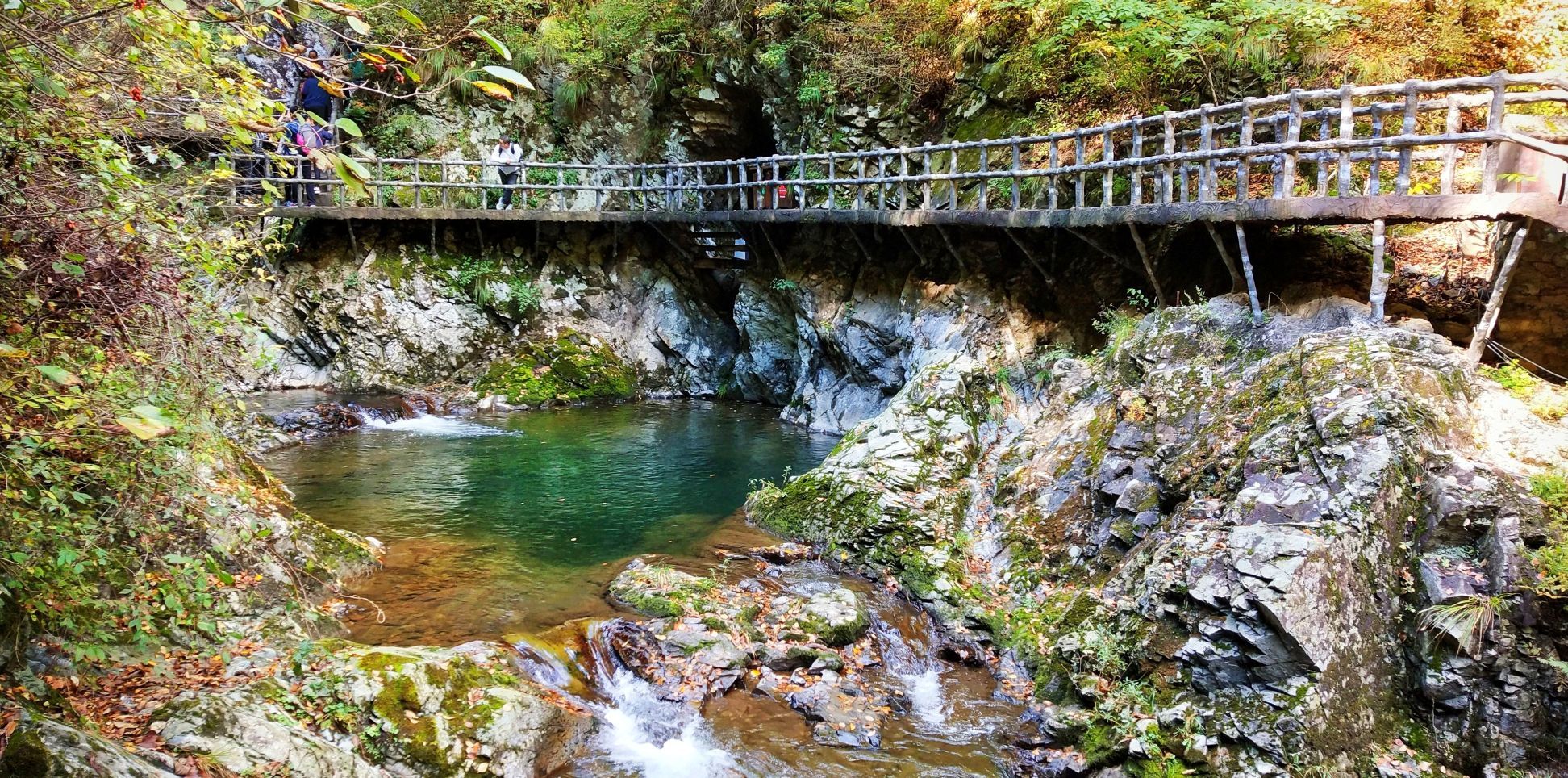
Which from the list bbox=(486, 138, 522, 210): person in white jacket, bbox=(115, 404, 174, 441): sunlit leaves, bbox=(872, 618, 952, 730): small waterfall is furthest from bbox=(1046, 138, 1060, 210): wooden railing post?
bbox=(486, 138, 522, 210): person in white jacket

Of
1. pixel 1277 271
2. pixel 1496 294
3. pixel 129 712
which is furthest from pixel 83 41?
pixel 1277 271

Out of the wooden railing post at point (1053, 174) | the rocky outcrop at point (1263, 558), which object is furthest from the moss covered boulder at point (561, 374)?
the wooden railing post at point (1053, 174)

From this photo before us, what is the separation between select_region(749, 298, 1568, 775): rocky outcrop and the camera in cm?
560

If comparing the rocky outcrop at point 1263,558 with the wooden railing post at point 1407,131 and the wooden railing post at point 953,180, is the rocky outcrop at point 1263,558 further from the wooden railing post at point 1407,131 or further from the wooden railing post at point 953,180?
the wooden railing post at point 953,180

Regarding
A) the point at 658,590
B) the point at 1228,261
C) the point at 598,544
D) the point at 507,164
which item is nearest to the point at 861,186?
the point at 1228,261

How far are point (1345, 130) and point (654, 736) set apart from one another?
311 inches

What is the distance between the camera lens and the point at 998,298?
1350 centimetres

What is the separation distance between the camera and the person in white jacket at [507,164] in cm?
1988

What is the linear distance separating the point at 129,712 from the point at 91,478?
138cm

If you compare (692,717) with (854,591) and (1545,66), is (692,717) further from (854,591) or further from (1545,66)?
(1545,66)

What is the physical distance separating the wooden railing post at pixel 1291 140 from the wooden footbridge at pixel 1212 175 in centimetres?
2

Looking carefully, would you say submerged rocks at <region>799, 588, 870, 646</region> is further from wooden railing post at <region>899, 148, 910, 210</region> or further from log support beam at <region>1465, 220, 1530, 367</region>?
wooden railing post at <region>899, 148, 910, 210</region>

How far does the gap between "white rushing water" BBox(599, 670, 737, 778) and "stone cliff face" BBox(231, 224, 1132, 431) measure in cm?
818

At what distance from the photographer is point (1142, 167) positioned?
10.0 m
